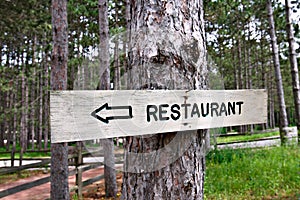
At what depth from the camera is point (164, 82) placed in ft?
4.78

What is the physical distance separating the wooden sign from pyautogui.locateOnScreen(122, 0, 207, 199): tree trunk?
0.10 metres

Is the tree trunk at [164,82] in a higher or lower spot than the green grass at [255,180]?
higher

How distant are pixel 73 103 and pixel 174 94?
482 mm

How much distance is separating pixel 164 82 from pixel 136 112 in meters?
0.26

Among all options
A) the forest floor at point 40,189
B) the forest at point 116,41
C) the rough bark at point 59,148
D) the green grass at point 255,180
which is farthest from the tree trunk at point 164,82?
the rough bark at point 59,148

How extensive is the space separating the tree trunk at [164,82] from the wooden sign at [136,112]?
10 centimetres

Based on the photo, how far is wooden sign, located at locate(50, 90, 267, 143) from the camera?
1151 millimetres

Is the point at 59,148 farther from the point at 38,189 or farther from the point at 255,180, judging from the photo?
the point at 38,189

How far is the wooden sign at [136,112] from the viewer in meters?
1.15

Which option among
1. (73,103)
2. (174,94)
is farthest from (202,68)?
(73,103)

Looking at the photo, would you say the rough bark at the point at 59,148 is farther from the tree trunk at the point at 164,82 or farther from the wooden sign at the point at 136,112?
the wooden sign at the point at 136,112

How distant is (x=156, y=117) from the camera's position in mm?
1324

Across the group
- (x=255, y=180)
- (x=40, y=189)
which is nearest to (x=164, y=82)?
(x=255, y=180)

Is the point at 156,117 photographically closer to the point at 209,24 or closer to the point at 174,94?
the point at 174,94
